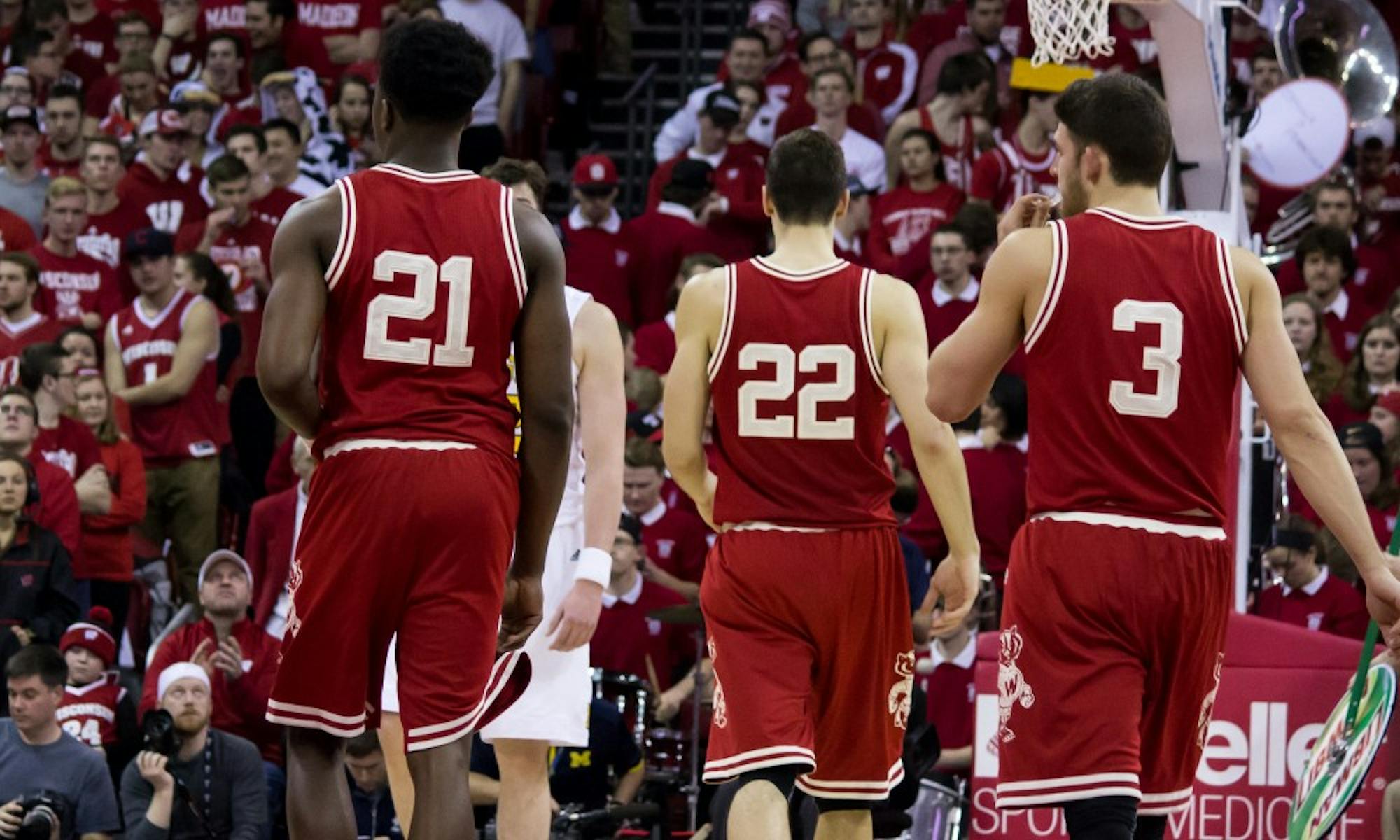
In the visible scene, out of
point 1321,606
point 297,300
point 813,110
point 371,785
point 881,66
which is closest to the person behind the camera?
point 297,300

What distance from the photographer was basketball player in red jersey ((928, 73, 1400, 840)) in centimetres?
583

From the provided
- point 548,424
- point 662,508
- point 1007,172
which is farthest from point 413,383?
point 1007,172


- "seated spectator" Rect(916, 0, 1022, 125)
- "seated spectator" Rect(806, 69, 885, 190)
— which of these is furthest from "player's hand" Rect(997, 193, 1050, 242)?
"seated spectator" Rect(916, 0, 1022, 125)

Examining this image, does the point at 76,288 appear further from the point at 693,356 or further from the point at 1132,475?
the point at 1132,475

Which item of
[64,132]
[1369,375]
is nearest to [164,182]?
[64,132]

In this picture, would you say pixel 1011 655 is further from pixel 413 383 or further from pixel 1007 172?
pixel 1007 172

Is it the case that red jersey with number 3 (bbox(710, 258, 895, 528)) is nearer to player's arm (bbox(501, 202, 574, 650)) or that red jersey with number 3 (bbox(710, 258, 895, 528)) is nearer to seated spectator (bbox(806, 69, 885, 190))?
player's arm (bbox(501, 202, 574, 650))

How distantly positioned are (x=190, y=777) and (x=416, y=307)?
227 inches

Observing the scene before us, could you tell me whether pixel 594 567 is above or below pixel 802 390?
below

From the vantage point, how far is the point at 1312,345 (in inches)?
520

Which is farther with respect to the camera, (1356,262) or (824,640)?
(1356,262)

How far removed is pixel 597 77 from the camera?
765 inches

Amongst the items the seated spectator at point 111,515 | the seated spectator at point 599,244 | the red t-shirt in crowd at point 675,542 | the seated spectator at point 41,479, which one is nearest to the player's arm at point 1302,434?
the red t-shirt in crowd at point 675,542

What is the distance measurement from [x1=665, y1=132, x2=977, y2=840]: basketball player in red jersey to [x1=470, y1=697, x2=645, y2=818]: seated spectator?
3.89 metres
